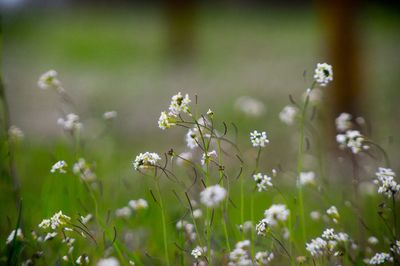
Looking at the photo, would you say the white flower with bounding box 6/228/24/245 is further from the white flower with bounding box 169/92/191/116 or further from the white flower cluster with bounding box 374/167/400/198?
the white flower cluster with bounding box 374/167/400/198

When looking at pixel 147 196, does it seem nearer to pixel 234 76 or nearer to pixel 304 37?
pixel 234 76

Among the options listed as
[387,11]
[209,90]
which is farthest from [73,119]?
[387,11]

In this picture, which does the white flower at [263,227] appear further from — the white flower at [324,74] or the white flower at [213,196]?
the white flower at [324,74]

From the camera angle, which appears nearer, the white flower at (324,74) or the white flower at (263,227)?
the white flower at (263,227)

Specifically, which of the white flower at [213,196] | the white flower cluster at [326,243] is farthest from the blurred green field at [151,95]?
the white flower at [213,196]

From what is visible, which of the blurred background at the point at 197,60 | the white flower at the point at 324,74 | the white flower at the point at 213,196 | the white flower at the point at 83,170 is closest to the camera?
the white flower at the point at 213,196
